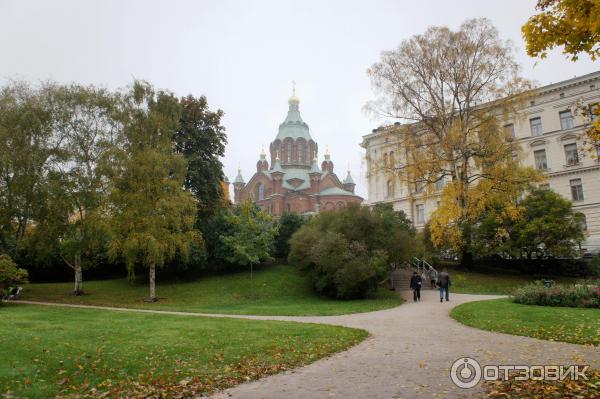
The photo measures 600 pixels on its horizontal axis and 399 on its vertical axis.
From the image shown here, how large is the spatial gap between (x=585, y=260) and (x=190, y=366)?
3228 cm

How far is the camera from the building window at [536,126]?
4091cm

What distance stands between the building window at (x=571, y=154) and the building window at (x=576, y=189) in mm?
1639

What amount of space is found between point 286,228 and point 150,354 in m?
25.4

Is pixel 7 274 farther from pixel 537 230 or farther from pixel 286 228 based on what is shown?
pixel 537 230

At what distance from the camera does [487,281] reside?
2667 centimetres

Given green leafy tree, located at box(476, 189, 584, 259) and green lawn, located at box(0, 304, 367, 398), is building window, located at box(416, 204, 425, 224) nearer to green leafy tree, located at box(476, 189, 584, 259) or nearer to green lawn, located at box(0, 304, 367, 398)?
green leafy tree, located at box(476, 189, 584, 259)

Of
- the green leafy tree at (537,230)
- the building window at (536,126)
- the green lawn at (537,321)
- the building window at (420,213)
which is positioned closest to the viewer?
the green lawn at (537,321)

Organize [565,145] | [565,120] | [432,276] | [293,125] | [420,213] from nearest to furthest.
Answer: [432,276]
[565,145]
[565,120]
[420,213]
[293,125]

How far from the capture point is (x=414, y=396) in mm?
5793

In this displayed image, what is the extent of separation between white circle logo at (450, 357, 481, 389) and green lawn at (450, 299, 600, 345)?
10.6 feet

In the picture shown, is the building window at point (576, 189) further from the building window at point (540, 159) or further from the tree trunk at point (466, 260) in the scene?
the tree trunk at point (466, 260)

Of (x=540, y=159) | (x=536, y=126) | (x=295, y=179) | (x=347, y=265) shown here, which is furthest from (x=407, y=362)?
(x=295, y=179)

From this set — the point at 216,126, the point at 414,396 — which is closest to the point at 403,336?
the point at 414,396

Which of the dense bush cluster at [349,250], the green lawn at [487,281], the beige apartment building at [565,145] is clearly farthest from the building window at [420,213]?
the dense bush cluster at [349,250]
